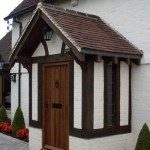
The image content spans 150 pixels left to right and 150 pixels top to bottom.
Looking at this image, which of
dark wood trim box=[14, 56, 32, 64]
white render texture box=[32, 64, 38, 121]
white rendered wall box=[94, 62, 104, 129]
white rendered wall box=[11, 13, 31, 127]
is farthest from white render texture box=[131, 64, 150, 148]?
white rendered wall box=[11, 13, 31, 127]

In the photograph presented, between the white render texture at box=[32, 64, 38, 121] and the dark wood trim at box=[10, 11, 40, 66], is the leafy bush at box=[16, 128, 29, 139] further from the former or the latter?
the dark wood trim at box=[10, 11, 40, 66]

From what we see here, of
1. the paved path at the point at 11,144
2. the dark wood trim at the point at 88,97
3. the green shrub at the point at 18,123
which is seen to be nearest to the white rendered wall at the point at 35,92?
the paved path at the point at 11,144

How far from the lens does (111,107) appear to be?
26.2 ft

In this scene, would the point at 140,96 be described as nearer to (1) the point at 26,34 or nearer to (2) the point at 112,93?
(2) the point at 112,93

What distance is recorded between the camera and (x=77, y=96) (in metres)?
7.64

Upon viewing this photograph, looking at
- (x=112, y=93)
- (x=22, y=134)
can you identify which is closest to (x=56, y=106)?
(x=112, y=93)

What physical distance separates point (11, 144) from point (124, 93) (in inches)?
162

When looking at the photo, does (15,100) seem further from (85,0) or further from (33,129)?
(85,0)

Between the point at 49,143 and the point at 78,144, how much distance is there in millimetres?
1444

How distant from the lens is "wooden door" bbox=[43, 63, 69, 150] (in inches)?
319

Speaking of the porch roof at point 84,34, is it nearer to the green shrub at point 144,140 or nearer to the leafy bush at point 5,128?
the green shrub at point 144,140

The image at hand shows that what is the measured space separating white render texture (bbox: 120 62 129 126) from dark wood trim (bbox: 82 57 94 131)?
1094 mm

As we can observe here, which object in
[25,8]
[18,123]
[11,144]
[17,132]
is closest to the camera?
[11,144]

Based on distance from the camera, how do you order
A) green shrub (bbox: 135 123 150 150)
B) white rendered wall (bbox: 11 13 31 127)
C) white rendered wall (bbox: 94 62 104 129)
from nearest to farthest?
green shrub (bbox: 135 123 150 150) → white rendered wall (bbox: 94 62 104 129) → white rendered wall (bbox: 11 13 31 127)
